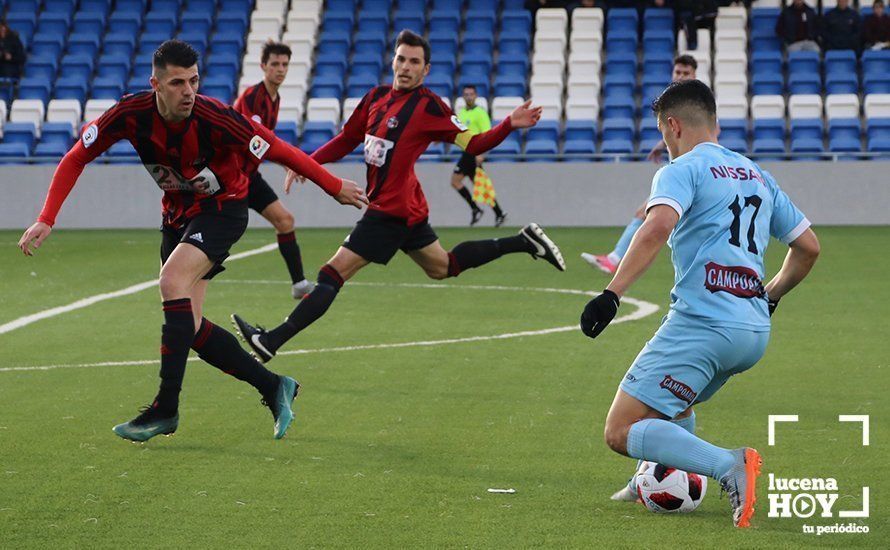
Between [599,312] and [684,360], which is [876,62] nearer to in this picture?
[684,360]

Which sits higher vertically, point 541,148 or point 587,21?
point 587,21

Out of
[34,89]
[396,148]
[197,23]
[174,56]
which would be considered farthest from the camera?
[197,23]

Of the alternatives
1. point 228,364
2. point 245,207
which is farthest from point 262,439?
point 245,207

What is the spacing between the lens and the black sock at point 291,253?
1260 centimetres

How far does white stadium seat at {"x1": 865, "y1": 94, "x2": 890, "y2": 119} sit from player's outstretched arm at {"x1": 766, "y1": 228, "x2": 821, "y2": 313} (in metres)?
19.6

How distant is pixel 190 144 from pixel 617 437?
2797mm

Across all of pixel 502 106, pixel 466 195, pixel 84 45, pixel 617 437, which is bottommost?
pixel 466 195

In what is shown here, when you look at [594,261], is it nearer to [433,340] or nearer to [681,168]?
[433,340]

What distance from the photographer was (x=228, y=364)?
7199 mm

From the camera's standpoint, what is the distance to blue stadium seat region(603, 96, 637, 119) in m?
25.0

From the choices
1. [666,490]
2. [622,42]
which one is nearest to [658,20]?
[622,42]

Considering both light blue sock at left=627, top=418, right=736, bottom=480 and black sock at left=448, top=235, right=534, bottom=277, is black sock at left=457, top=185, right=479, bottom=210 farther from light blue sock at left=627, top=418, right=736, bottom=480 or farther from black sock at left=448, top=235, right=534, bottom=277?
light blue sock at left=627, top=418, right=736, bottom=480

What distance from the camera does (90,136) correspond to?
6859 mm

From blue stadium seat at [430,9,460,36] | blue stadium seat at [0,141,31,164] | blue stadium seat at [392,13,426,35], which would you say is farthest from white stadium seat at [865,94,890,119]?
blue stadium seat at [0,141,31,164]
